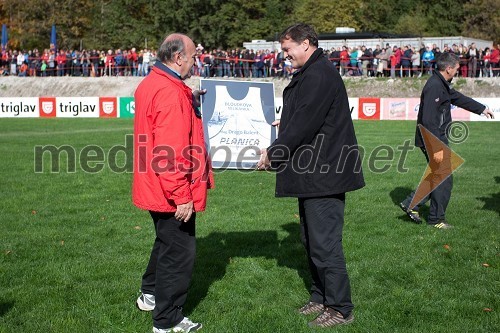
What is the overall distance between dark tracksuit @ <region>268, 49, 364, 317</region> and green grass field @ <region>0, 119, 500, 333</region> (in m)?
0.52

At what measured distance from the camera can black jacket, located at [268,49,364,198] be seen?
4.87m

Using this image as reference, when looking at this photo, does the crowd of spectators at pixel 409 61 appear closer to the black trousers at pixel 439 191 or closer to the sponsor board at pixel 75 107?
the sponsor board at pixel 75 107

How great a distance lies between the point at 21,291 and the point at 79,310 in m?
0.78

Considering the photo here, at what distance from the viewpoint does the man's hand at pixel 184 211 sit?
4.57 m

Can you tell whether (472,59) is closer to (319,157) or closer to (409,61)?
(409,61)

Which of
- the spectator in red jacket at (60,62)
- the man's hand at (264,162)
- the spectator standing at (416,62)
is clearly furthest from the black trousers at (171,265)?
the spectator in red jacket at (60,62)

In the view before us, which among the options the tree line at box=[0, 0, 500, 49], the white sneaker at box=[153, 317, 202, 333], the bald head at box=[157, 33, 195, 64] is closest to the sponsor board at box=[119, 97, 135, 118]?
the white sneaker at box=[153, 317, 202, 333]

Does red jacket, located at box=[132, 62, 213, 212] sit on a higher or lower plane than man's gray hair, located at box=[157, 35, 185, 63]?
lower

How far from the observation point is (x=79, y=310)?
543 centimetres

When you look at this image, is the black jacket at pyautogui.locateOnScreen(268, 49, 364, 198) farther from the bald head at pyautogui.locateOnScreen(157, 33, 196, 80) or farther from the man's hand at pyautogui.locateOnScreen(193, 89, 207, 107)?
the bald head at pyautogui.locateOnScreen(157, 33, 196, 80)

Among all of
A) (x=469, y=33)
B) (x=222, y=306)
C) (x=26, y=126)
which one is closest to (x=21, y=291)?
(x=222, y=306)

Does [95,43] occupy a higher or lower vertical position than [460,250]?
higher

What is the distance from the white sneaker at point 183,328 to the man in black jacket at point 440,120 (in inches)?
175

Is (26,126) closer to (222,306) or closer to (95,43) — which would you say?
(222,306)
